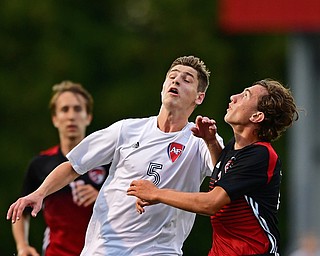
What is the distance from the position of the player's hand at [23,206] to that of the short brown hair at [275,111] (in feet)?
5.06

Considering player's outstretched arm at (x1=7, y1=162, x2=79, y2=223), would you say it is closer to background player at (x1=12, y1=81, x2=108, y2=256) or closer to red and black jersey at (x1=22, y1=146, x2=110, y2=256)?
background player at (x1=12, y1=81, x2=108, y2=256)

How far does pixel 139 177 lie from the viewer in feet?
28.0

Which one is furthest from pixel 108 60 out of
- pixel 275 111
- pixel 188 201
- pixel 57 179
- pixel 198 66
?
pixel 188 201

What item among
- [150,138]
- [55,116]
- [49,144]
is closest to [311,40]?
[49,144]

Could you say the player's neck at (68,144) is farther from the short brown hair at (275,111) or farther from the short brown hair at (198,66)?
the short brown hair at (275,111)

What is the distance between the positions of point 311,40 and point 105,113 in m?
5.66

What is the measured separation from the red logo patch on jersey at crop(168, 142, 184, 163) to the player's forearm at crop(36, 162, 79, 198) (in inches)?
27.0

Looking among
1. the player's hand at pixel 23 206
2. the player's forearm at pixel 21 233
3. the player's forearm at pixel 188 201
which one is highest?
the player's forearm at pixel 188 201

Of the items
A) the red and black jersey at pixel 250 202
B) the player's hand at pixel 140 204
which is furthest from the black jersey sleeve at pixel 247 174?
the player's hand at pixel 140 204

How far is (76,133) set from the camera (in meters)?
10.2

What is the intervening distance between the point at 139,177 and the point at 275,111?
1.08 m

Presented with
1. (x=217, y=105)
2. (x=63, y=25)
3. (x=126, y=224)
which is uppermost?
(x=63, y=25)

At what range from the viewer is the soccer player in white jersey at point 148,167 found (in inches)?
337

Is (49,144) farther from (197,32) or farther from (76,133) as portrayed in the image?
(76,133)
